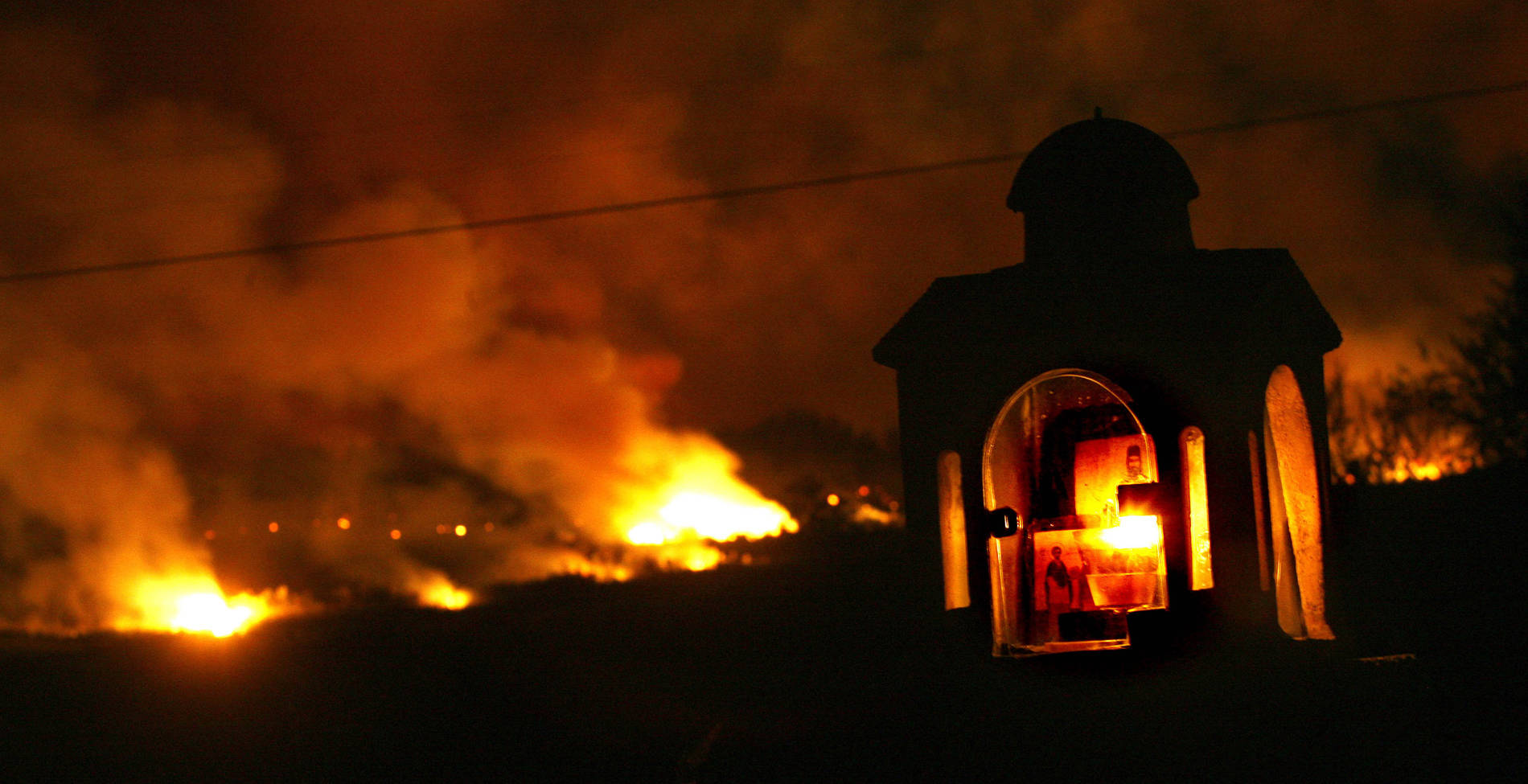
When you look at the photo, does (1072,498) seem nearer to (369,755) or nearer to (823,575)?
(369,755)

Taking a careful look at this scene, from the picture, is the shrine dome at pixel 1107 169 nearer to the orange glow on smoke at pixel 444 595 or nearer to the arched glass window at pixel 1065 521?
the arched glass window at pixel 1065 521

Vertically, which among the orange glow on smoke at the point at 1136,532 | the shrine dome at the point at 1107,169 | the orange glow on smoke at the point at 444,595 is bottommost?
the orange glow on smoke at the point at 444,595

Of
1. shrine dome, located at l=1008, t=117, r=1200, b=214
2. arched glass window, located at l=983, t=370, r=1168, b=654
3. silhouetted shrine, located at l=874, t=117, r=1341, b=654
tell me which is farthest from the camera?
shrine dome, located at l=1008, t=117, r=1200, b=214

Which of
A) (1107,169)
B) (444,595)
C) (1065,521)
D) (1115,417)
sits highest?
(1107,169)

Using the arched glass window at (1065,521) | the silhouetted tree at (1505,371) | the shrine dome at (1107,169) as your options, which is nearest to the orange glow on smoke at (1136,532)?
the arched glass window at (1065,521)

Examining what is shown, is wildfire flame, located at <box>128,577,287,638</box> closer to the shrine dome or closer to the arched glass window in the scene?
the arched glass window

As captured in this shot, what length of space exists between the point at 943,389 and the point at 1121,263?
220 centimetres

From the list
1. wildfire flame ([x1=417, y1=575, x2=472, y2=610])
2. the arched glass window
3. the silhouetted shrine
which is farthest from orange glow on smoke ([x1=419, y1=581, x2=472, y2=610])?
the silhouetted shrine

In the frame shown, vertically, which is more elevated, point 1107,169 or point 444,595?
point 1107,169

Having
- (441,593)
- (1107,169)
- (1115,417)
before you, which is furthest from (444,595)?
(1107,169)

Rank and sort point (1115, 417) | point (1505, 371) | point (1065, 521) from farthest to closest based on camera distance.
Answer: point (1505, 371), point (1115, 417), point (1065, 521)

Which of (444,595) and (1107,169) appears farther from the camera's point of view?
(444,595)

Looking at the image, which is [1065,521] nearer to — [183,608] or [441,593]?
[183,608]

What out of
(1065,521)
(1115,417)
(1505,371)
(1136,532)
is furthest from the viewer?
(1505,371)
